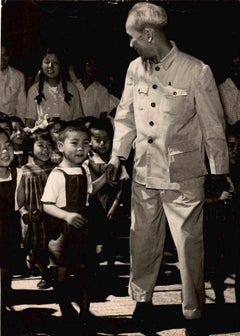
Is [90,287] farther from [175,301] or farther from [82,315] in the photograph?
[175,301]

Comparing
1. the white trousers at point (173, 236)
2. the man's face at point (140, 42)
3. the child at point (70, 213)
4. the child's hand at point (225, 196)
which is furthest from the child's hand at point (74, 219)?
the man's face at point (140, 42)

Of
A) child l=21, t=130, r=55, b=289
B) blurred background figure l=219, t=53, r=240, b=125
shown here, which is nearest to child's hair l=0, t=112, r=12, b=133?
child l=21, t=130, r=55, b=289

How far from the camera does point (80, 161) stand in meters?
2.10

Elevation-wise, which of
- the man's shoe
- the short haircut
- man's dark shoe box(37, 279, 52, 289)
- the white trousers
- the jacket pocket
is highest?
the short haircut

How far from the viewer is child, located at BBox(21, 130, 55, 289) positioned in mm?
2109

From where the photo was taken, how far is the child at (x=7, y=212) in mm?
2090

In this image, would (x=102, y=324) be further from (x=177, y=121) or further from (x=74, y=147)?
(x=177, y=121)

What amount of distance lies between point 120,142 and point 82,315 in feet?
2.41

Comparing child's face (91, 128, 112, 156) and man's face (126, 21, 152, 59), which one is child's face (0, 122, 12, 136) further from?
man's face (126, 21, 152, 59)

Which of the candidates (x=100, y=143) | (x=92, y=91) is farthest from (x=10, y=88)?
(x=100, y=143)

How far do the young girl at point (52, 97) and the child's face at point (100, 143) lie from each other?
0.13 meters

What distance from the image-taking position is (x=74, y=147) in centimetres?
210

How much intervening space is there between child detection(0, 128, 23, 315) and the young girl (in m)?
0.16

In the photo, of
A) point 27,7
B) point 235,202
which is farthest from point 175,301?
point 27,7
